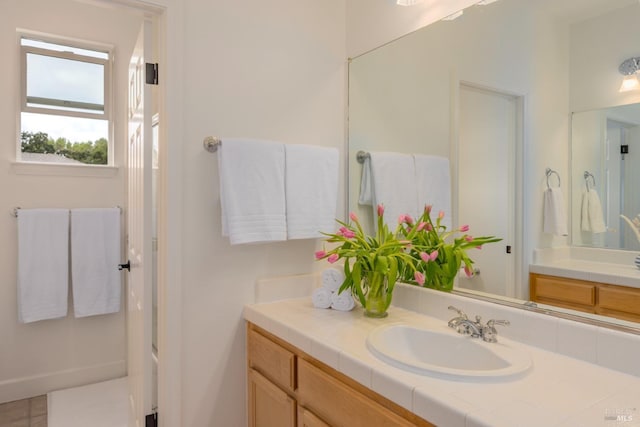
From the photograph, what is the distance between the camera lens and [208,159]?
5.48 feet

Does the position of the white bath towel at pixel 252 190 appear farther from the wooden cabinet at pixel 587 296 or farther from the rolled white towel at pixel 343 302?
the wooden cabinet at pixel 587 296

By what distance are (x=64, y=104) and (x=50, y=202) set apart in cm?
67

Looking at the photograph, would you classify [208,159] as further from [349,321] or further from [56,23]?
[56,23]

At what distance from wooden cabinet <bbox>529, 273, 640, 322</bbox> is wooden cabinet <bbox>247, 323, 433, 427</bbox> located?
626mm

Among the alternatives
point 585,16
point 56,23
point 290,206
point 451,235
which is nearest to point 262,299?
point 290,206

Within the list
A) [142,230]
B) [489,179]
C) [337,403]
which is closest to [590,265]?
[489,179]

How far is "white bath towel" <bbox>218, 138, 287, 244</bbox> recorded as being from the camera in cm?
161

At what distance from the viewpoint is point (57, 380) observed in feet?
8.74

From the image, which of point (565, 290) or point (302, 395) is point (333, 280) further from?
point (565, 290)

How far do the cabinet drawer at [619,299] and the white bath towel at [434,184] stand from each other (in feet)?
1.85

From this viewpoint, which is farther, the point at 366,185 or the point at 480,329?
the point at 366,185

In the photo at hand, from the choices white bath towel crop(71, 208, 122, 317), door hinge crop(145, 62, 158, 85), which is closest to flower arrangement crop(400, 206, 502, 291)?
door hinge crop(145, 62, 158, 85)

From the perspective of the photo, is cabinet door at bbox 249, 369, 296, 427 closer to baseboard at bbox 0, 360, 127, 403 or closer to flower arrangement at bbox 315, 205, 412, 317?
flower arrangement at bbox 315, 205, 412, 317

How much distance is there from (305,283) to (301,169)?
52 centimetres
